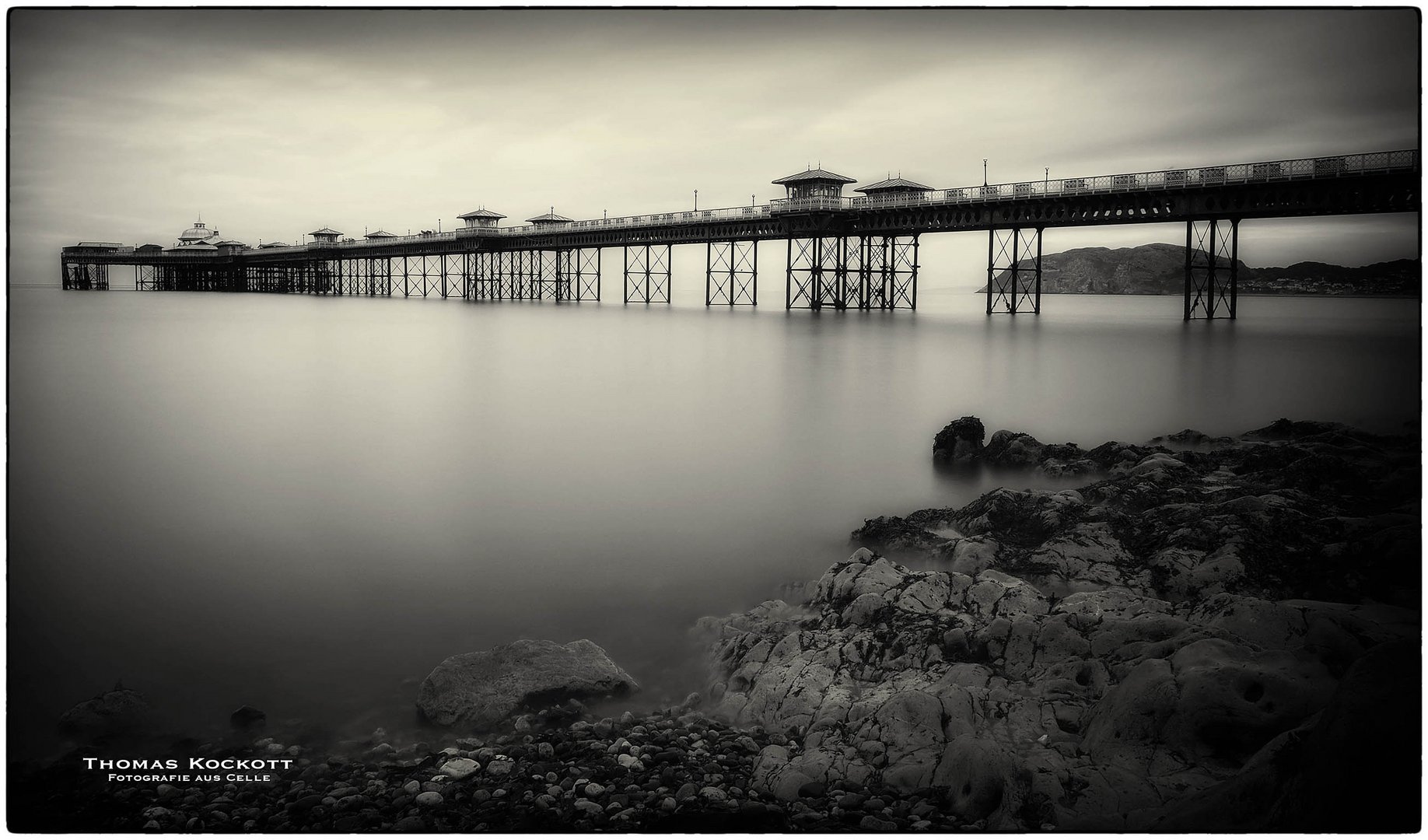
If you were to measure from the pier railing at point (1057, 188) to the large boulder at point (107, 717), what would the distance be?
776 centimetres

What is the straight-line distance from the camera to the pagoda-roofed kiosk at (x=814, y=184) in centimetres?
5294

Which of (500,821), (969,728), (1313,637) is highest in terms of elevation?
(1313,637)

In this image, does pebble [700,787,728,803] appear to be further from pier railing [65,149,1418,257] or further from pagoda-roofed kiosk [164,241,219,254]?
pagoda-roofed kiosk [164,241,219,254]

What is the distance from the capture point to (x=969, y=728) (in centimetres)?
457

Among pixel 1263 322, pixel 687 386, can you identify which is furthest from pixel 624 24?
pixel 1263 322

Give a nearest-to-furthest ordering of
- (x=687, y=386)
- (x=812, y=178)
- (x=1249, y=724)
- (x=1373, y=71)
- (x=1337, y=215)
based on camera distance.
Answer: (x=1249, y=724), (x=1373, y=71), (x=1337, y=215), (x=687, y=386), (x=812, y=178)

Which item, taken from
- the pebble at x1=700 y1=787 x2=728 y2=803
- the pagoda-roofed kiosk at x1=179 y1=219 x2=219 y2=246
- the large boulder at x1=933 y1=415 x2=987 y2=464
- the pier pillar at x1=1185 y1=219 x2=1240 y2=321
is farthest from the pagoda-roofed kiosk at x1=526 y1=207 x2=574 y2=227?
the pebble at x1=700 y1=787 x2=728 y2=803

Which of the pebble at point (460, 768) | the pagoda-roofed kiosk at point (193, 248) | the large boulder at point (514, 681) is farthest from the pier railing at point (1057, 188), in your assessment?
the pagoda-roofed kiosk at point (193, 248)

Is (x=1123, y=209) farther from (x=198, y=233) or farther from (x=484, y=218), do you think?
(x=484, y=218)

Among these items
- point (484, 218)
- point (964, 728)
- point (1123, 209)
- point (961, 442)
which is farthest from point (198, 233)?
point (964, 728)

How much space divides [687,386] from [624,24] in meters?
12.8

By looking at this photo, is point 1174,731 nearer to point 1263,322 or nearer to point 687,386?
point 687,386

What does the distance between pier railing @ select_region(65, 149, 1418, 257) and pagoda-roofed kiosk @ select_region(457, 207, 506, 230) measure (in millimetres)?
3743

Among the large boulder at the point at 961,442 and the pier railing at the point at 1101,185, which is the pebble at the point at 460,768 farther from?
the pier railing at the point at 1101,185
